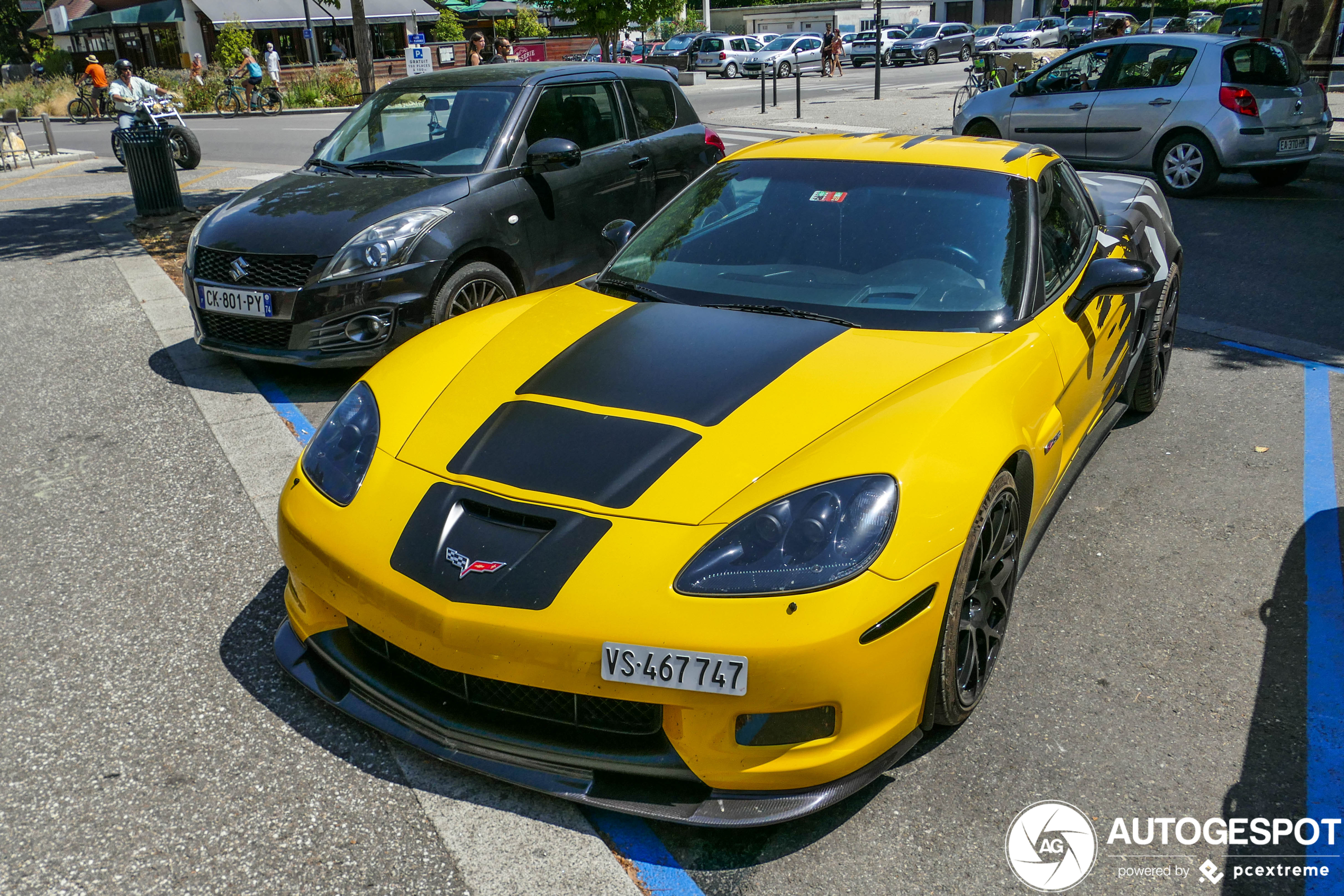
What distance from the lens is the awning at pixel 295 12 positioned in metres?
42.2

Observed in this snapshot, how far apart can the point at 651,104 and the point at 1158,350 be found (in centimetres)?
398

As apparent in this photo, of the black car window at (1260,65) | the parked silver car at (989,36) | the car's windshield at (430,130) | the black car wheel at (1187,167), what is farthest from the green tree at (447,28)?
the car's windshield at (430,130)

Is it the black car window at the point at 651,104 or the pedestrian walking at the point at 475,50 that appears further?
the pedestrian walking at the point at 475,50

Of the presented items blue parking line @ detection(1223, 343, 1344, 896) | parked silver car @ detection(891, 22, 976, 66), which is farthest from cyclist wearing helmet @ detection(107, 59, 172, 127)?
parked silver car @ detection(891, 22, 976, 66)

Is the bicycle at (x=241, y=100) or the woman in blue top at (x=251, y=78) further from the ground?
the woman in blue top at (x=251, y=78)

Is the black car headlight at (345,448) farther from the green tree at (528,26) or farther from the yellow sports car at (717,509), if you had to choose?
the green tree at (528,26)

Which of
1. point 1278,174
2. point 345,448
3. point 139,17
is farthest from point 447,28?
point 345,448

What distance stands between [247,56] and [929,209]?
99.6 feet

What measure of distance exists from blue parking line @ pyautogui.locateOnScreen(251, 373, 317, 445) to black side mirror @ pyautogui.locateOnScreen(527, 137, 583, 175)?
1.95 meters

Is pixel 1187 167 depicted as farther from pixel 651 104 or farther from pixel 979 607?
pixel 979 607

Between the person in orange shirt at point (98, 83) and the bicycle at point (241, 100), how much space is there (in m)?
2.84

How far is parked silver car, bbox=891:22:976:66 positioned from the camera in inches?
1714

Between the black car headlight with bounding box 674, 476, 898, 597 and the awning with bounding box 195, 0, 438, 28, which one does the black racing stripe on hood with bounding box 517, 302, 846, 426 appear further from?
the awning with bounding box 195, 0, 438, 28

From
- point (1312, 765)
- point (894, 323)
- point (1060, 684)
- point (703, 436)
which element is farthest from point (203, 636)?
point (1312, 765)
